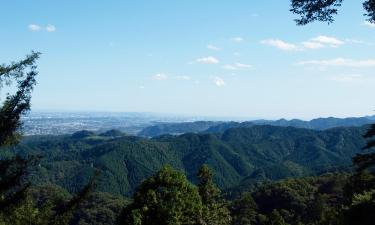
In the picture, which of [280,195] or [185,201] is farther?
[280,195]

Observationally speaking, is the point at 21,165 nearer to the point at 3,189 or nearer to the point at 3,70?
the point at 3,189

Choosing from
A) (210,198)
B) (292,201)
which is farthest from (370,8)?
(292,201)

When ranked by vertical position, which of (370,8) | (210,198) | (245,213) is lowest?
(245,213)

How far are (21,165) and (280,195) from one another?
150929 mm

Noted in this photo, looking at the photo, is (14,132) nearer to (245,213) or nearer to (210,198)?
(210,198)

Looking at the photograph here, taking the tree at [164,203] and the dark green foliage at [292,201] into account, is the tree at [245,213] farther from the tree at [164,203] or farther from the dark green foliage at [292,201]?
the tree at [164,203]

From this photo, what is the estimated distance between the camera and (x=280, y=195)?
163000 millimetres

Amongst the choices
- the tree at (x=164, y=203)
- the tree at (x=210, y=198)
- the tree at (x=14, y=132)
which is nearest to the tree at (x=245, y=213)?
the tree at (x=210, y=198)

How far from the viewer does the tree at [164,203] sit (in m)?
38.4

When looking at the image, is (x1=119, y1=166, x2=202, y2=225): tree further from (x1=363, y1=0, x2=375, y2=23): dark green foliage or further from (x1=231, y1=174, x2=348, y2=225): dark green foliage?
(x1=231, y1=174, x2=348, y2=225): dark green foliage

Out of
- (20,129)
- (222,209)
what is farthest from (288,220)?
(20,129)

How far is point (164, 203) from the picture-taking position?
38906 mm

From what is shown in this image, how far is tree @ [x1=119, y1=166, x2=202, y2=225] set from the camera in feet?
126

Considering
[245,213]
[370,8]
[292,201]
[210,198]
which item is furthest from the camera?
[292,201]
